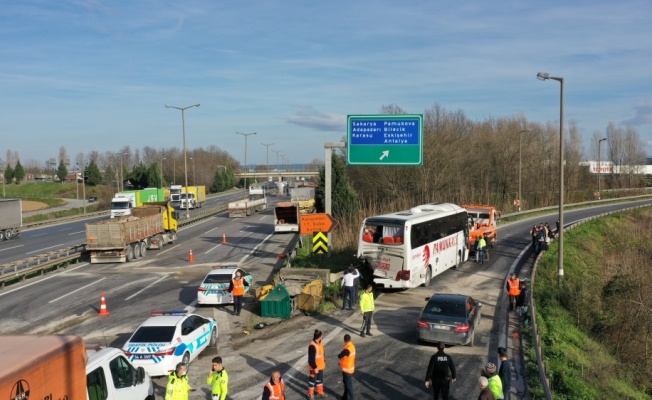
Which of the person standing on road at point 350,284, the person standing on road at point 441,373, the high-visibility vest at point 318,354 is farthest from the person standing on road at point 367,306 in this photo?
the person standing on road at point 441,373

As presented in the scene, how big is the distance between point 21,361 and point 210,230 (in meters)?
48.4

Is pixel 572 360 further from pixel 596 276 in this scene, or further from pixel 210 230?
pixel 210 230

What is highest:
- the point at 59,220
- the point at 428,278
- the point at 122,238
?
the point at 122,238

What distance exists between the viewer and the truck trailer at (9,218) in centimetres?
4979

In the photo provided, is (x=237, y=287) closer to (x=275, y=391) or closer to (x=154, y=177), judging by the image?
(x=275, y=391)

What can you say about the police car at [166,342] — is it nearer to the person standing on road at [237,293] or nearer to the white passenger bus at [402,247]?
the person standing on road at [237,293]

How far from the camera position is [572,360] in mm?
16688

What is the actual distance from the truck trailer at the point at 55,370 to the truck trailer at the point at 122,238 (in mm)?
26360

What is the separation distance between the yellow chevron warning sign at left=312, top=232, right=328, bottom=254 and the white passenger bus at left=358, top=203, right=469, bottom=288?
2576 millimetres

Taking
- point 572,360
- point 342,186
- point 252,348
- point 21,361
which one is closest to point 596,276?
point 342,186

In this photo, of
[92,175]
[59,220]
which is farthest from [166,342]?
[92,175]

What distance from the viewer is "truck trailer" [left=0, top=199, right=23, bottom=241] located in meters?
49.8

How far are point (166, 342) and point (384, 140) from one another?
1820 cm

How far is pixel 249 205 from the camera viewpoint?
71.1 meters
